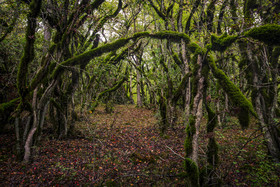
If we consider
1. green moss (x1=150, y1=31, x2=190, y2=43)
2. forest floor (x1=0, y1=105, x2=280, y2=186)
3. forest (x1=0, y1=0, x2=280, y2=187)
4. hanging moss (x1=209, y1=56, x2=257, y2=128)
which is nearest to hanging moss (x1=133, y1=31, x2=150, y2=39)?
forest (x1=0, y1=0, x2=280, y2=187)

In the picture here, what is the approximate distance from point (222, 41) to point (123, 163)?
16.1 ft

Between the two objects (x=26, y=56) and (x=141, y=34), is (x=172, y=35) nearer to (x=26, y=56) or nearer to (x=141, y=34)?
(x=141, y=34)

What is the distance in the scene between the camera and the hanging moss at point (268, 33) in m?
2.71

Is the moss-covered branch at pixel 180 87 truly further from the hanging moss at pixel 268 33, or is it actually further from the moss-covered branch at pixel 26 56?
the moss-covered branch at pixel 26 56

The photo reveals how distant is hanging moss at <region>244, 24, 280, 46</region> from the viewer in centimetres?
271

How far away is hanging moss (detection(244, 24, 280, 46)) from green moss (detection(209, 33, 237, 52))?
353mm

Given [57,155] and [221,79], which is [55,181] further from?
[221,79]

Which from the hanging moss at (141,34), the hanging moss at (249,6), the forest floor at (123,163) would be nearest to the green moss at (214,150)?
the forest floor at (123,163)

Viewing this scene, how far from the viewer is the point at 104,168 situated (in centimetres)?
500

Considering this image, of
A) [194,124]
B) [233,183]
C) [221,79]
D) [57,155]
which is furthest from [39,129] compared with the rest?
[233,183]

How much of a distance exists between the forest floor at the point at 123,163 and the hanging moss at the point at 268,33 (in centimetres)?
181

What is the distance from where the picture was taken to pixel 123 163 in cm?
532

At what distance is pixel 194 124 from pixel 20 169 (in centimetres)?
547

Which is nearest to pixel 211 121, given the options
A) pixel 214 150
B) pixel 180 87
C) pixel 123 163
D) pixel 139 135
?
pixel 214 150
